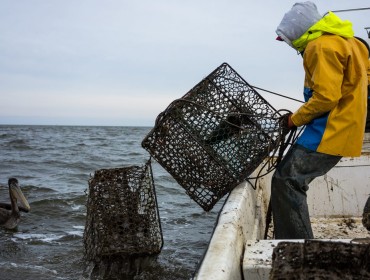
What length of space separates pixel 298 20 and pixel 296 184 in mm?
1257

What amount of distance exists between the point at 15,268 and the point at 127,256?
1.65 metres

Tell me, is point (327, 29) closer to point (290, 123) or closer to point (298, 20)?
point (298, 20)

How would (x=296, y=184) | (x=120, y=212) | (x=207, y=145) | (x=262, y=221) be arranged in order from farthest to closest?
1. (x=262, y=221)
2. (x=120, y=212)
3. (x=207, y=145)
4. (x=296, y=184)

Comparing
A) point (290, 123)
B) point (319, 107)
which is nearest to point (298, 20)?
point (319, 107)

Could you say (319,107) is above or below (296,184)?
above

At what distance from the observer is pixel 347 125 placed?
9.96 feet

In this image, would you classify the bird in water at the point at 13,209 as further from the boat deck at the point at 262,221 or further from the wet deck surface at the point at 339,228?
the wet deck surface at the point at 339,228

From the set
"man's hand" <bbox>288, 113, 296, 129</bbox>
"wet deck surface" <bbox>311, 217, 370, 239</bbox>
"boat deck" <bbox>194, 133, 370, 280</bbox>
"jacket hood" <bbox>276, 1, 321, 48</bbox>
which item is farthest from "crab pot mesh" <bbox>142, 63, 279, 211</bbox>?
"wet deck surface" <bbox>311, 217, 370, 239</bbox>

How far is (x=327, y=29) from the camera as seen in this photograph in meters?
3.02

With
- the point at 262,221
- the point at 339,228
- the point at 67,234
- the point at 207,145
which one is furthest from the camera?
the point at 67,234

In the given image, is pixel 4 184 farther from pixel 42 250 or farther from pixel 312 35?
pixel 312 35

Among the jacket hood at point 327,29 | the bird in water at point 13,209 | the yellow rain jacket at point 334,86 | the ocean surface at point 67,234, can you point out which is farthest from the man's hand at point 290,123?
the bird in water at point 13,209

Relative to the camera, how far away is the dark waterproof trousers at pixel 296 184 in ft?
10.5

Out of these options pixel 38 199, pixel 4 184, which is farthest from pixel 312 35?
pixel 4 184
